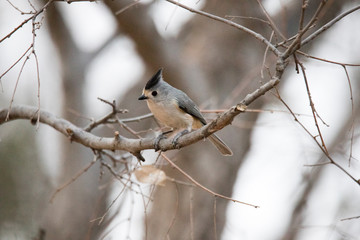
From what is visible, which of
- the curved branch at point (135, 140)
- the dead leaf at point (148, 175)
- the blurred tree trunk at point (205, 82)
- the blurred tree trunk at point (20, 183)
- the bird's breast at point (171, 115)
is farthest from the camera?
the blurred tree trunk at point (205, 82)

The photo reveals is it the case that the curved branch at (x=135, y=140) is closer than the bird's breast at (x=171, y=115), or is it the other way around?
the curved branch at (x=135, y=140)

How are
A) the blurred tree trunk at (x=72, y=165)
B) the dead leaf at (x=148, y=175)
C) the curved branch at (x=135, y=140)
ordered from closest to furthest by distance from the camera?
the curved branch at (x=135, y=140)
the dead leaf at (x=148, y=175)
the blurred tree trunk at (x=72, y=165)

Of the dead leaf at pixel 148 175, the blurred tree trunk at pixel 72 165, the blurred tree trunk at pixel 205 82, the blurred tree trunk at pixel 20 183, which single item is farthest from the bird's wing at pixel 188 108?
the blurred tree trunk at pixel 72 165

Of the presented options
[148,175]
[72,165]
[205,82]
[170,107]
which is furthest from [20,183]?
[148,175]

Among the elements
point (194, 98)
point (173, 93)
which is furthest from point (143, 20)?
point (173, 93)

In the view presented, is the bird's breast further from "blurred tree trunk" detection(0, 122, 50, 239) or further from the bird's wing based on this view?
"blurred tree trunk" detection(0, 122, 50, 239)

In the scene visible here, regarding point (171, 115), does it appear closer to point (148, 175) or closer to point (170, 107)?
point (170, 107)

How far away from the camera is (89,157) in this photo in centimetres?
651

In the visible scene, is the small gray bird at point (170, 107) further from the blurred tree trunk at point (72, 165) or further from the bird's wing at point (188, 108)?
the blurred tree trunk at point (72, 165)

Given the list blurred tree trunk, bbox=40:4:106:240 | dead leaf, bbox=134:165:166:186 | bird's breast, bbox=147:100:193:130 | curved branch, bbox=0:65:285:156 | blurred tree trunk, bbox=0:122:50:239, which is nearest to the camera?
curved branch, bbox=0:65:285:156

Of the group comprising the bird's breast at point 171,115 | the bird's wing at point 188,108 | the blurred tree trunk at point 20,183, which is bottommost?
the blurred tree trunk at point 20,183

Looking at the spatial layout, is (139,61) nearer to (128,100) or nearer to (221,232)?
(128,100)

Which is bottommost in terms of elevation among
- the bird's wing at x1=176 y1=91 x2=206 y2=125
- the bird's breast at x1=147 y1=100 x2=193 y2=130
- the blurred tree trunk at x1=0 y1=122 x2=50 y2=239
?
the blurred tree trunk at x1=0 y1=122 x2=50 y2=239

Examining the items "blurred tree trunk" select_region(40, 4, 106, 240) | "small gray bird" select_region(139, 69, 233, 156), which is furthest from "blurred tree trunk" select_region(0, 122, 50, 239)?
"small gray bird" select_region(139, 69, 233, 156)
